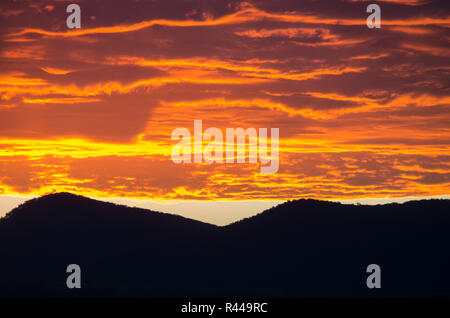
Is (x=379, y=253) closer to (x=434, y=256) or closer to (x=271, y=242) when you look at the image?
(x=434, y=256)

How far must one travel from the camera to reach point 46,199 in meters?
138

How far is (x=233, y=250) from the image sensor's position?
426 ft

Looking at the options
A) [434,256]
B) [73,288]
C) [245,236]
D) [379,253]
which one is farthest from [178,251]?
[434,256]

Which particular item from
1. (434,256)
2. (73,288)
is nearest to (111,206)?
(73,288)

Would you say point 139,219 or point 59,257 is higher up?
point 139,219

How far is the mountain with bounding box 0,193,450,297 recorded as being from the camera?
116875mm

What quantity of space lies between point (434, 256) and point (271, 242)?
30972 millimetres

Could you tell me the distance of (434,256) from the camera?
431 feet

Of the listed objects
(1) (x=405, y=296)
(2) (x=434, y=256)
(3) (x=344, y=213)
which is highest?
(3) (x=344, y=213)

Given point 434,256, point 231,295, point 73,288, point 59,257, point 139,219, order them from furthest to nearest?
point 139,219 → point 434,256 → point 59,257 → point 231,295 → point 73,288

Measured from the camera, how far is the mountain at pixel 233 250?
117 metres

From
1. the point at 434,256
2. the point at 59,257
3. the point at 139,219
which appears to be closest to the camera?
the point at 59,257

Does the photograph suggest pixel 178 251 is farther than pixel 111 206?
No

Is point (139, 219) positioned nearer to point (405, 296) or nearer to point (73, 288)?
point (73, 288)
